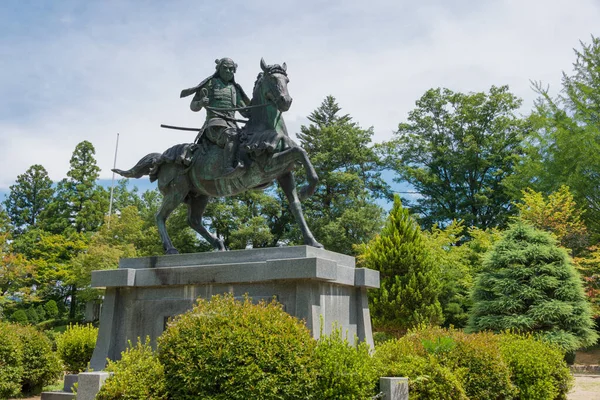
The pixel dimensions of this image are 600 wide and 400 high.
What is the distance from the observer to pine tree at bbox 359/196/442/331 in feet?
63.8

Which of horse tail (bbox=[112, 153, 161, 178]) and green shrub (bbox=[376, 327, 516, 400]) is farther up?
horse tail (bbox=[112, 153, 161, 178])

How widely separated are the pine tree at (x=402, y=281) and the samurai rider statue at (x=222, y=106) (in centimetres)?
1184

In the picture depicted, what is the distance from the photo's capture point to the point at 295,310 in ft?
24.1

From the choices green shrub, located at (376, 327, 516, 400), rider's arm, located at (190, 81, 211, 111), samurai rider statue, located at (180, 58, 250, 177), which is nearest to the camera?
green shrub, located at (376, 327, 516, 400)

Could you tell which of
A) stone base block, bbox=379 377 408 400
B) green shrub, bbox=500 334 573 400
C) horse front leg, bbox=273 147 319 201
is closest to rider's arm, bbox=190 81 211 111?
horse front leg, bbox=273 147 319 201

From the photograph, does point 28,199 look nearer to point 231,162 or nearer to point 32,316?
point 32,316

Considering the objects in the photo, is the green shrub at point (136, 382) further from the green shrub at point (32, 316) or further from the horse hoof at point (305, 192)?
the green shrub at point (32, 316)

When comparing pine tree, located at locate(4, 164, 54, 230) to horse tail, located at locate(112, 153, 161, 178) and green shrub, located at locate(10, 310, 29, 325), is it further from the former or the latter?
horse tail, located at locate(112, 153, 161, 178)

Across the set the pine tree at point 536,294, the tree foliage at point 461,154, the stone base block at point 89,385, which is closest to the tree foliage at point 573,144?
the tree foliage at point 461,154

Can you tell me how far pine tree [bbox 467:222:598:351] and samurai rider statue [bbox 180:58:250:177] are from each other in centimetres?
1132

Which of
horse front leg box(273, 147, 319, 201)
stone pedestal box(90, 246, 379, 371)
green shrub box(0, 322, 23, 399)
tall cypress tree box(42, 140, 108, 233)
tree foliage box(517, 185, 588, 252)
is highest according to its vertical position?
tall cypress tree box(42, 140, 108, 233)

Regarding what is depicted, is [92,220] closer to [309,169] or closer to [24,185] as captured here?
[24,185]

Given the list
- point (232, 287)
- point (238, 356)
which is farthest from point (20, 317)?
point (238, 356)

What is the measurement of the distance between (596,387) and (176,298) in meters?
11.5
